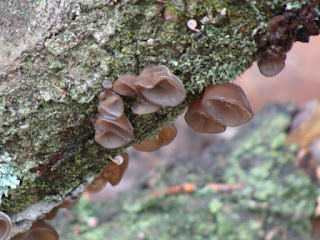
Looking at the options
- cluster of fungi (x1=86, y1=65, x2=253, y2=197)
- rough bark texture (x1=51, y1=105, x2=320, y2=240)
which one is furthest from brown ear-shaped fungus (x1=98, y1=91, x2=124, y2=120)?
rough bark texture (x1=51, y1=105, x2=320, y2=240)

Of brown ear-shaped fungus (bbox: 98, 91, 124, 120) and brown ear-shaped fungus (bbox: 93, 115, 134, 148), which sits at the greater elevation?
brown ear-shaped fungus (bbox: 98, 91, 124, 120)

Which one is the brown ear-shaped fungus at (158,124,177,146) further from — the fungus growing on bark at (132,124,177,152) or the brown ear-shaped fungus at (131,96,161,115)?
the brown ear-shaped fungus at (131,96,161,115)

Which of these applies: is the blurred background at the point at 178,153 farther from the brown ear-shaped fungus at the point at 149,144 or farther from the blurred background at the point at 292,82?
the brown ear-shaped fungus at the point at 149,144

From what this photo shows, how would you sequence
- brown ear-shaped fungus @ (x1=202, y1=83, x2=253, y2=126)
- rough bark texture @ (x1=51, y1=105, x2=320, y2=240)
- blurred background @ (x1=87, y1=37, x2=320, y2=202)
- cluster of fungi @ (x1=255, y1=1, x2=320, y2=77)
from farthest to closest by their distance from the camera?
blurred background @ (x1=87, y1=37, x2=320, y2=202) < rough bark texture @ (x1=51, y1=105, x2=320, y2=240) < brown ear-shaped fungus @ (x1=202, y1=83, x2=253, y2=126) < cluster of fungi @ (x1=255, y1=1, x2=320, y2=77)

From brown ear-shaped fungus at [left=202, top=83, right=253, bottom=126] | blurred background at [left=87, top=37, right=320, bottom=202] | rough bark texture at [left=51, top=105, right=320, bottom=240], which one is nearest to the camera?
brown ear-shaped fungus at [left=202, top=83, right=253, bottom=126]

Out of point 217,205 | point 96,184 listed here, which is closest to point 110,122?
point 96,184

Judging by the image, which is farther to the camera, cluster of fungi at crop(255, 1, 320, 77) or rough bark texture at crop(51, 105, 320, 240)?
rough bark texture at crop(51, 105, 320, 240)

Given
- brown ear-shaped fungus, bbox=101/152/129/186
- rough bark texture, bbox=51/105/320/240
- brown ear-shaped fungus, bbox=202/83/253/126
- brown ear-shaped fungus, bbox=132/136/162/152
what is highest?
brown ear-shaped fungus, bbox=202/83/253/126
